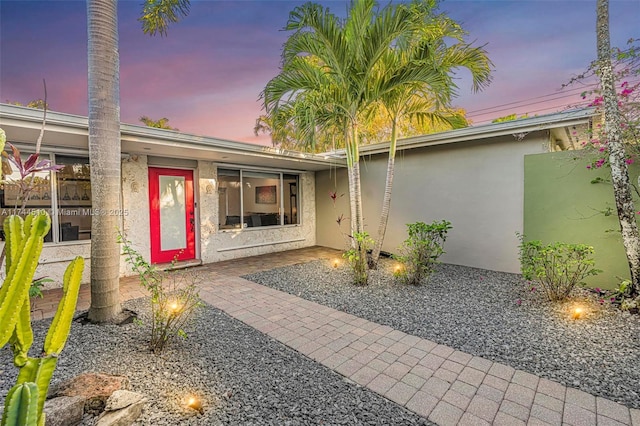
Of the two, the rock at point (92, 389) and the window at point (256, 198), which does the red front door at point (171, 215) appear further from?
the rock at point (92, 389)

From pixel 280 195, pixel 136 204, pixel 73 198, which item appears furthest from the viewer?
pixel 280 195

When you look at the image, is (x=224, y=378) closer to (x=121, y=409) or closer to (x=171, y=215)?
(x=121, y=409)

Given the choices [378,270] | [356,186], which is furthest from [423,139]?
[378,270]

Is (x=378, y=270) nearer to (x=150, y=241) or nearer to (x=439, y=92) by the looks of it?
(x=439, y=92)

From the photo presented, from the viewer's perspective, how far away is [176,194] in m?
6.91

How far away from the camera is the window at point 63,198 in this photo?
5129 mm

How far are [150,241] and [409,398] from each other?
6078 millimetres

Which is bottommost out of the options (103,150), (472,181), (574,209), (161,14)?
(574,209)

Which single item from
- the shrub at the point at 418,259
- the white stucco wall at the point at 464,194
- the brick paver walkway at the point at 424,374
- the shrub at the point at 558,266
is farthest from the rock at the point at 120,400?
the white stucco wall at the point at 464,194

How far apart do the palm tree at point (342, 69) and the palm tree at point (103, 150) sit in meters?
2.83

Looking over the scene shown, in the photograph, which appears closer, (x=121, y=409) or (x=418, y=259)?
(x=121, y=409)

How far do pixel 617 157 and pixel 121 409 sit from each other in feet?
20.2

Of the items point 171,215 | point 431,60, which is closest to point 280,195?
point 171,215

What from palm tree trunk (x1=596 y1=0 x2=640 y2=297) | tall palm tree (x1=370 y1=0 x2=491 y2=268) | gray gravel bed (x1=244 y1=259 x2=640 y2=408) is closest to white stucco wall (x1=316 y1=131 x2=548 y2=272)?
gray gravel bed (x1=244 y1=259 x2=640 y2=408)
